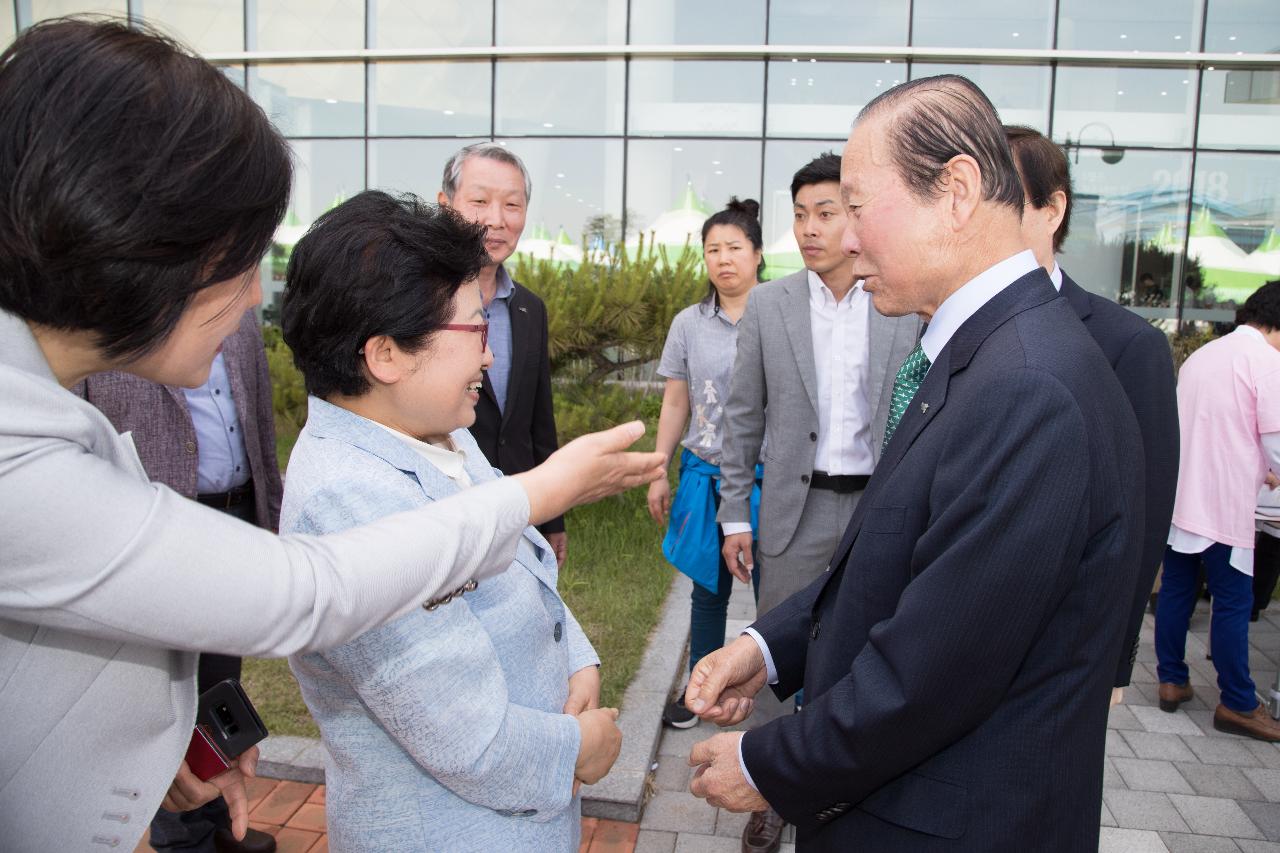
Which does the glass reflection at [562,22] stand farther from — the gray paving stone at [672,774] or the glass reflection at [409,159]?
the gray paving stone at [672,774]

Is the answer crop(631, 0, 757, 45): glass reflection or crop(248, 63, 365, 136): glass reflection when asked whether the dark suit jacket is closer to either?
crop(631, 0, 757, 45): glass reflection

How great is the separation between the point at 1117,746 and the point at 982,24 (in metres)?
13.2

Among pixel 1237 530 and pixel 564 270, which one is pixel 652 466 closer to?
pixel 1237 530

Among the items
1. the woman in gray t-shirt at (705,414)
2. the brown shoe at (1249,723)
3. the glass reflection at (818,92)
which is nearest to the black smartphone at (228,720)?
the woman in gray t-shirt at (705,414)

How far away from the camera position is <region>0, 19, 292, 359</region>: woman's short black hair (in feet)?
3.19

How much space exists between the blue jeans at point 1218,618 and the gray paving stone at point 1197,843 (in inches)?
45.2

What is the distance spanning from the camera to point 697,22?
48.6ft

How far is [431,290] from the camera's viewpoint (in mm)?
1602

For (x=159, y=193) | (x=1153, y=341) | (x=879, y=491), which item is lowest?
(x=879, y=491)

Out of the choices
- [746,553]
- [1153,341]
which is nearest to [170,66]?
[1153,341]

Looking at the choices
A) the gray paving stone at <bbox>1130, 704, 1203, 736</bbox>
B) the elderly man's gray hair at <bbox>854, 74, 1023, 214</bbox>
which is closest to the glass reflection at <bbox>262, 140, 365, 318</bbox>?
the gray paving stone at <bbox>1130, 704, 1203, 736</bbox>

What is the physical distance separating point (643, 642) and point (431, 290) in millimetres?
3575

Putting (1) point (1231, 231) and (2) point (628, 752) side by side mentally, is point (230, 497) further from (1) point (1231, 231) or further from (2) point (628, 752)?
(1) point (1231, 231)

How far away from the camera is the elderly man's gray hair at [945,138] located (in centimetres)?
153
